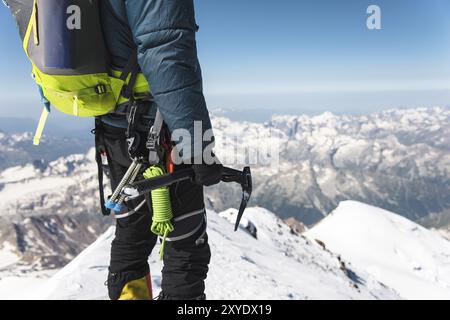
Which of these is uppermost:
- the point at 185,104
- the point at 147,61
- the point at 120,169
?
the point at 147,61

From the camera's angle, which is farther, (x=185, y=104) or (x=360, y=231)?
(x=360, y=231)

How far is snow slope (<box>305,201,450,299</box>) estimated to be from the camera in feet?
103

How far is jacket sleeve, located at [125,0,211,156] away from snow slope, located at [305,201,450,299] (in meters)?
28.6

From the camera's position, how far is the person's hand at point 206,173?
3816mm

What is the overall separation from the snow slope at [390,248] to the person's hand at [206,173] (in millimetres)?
27922

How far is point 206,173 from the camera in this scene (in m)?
3.84

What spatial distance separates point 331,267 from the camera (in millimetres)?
20953

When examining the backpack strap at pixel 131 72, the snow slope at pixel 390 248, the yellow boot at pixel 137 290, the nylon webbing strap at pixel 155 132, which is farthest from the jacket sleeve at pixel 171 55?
the snow slope at pixel 390 248

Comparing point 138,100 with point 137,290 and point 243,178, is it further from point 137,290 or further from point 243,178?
point 137,290

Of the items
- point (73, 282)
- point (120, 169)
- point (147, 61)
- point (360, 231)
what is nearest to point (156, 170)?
point (120, 169)

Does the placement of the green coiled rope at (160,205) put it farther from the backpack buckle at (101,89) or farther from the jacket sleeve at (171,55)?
the backpack buckle at (101,89)

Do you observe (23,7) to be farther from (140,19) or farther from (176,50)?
(176,50)

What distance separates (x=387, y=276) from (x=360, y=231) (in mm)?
19099

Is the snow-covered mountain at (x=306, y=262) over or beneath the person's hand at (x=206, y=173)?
beneath
